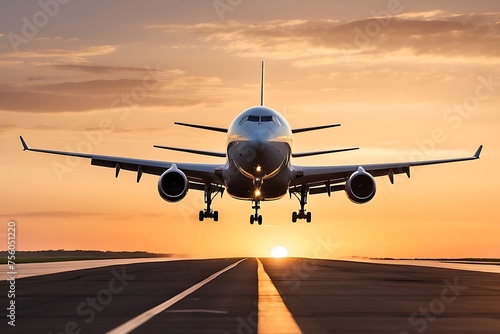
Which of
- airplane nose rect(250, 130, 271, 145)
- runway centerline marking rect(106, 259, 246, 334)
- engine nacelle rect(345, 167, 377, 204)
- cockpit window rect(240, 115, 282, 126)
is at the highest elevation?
cockpit window rect(240, 115, 282, 126)

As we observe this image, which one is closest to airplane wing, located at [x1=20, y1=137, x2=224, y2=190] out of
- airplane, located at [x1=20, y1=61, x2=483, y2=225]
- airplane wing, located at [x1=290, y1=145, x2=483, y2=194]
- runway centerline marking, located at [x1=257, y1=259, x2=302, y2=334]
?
airplane, located at [x1=20, y1=61, x2=483, y2=225]

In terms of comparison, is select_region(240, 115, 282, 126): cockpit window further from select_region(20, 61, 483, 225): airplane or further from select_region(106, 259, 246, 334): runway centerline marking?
select_region(106, 259, 246, 334): runway centerline marking

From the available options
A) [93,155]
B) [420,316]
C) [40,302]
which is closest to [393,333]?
[420,316]

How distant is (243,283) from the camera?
30984mm

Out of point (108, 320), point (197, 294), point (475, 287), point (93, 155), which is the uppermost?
point (93, 155)

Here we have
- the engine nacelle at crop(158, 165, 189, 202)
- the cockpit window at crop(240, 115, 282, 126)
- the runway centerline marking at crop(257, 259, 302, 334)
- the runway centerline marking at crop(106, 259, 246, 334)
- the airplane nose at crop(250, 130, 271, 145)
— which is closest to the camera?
the runway centerline marking at crop(106, 259, 246, 334)

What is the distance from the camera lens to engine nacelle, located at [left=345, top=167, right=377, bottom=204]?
55.4 m

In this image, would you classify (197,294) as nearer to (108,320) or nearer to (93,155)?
(108,320)

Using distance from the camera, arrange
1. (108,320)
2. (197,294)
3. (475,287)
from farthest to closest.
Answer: (475,287) < (197,294) < (108,320)

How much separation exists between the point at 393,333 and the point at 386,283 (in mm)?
16864

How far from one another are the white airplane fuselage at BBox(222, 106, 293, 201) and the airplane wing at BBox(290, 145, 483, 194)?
8.62ft

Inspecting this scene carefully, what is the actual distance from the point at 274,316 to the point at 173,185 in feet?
121

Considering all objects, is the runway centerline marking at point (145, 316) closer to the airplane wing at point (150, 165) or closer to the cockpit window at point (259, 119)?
the cockpit window at point (259, 119)

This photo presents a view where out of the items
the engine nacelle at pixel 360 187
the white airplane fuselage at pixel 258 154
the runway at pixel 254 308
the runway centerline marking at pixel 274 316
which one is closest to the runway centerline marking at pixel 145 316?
the runway at pixel 254 308
